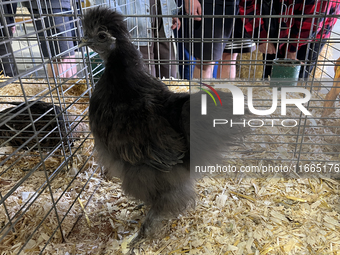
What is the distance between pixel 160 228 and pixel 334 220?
1.40m

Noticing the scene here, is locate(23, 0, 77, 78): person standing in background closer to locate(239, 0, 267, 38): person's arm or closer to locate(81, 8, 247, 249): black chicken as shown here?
locate(81, 8, 247, 249): black chicken

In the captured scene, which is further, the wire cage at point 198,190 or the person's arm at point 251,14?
the person's arm at point 251,14

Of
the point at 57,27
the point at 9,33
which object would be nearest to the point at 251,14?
the point at 57,27

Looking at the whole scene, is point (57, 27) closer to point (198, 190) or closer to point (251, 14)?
point (198, 190)

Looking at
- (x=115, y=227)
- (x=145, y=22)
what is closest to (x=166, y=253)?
(x=115, y=227)

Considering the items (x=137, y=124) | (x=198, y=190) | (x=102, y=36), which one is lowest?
(x=198, y=190)

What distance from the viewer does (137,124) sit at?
1597 millimetres

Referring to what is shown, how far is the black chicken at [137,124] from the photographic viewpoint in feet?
5.26

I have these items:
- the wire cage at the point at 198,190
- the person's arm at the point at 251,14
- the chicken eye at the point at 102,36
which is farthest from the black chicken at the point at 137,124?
the person's arm at the point at 251,14

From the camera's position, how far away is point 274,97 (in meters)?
2.08

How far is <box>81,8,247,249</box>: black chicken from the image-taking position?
160 centimetres

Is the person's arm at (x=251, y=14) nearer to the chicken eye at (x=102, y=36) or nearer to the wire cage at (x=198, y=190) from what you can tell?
the wire cage at (x=198, y=190)

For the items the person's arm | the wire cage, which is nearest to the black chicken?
the wire cage

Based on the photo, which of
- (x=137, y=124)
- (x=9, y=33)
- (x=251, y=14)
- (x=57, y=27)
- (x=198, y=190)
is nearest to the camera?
(x=137, y=124)
